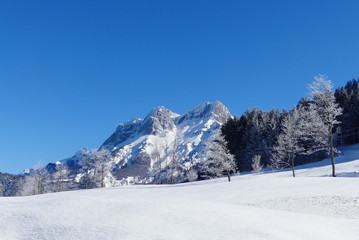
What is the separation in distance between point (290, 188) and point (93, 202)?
17.3 metres

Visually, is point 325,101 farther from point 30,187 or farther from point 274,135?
point 30,187

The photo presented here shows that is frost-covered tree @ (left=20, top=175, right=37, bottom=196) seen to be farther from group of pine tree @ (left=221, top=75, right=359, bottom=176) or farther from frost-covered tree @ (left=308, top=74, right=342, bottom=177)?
frost-covered tree @ (left=308, top=74, right=342, bottom=177)

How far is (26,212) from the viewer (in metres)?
12.5

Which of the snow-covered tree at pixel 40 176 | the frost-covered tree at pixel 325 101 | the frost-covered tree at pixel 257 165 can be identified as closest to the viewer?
the frost-covered tree at pixel 325 101

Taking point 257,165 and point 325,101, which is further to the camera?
point 257,165

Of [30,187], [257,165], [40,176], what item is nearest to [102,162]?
[40,176]

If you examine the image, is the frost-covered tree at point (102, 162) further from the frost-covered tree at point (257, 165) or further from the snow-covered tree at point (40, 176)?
the frost-covered tree at point (257, 165)

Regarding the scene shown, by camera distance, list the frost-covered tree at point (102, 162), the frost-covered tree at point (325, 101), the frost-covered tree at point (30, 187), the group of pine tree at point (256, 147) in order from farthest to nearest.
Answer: the frost-covered tree at point (30, 187)
the frost-covered tree at point (102, 162)
the group of pine tree at point (256, 147)
the frost-covered tree at point (325, 101)

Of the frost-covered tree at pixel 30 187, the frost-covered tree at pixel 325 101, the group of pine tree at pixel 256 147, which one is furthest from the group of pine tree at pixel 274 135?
the frost-covered tree at pixel 30 187

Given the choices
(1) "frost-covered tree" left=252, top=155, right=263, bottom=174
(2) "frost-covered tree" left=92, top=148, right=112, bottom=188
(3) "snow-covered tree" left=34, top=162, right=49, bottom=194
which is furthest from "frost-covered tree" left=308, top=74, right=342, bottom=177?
(3) "snow-covered tree" left=34, top=162, right=49, bottom=194

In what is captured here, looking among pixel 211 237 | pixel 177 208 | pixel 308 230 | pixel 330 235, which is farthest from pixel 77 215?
pixel 330 235

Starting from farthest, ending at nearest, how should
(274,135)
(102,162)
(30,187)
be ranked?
(30,187), (274,135), (102,162)

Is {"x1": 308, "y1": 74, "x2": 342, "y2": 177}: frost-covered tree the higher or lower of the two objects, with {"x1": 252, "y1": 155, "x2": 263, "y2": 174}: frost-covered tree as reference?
higher

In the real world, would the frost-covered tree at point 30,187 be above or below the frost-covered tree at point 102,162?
below
